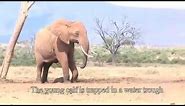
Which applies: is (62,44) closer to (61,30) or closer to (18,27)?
(61,30)

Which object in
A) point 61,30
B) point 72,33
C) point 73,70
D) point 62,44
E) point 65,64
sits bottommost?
point 73,70

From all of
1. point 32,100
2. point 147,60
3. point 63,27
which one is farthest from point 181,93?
point 147,60

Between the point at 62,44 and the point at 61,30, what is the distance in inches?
17.8

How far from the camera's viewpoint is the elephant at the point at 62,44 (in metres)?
16.6

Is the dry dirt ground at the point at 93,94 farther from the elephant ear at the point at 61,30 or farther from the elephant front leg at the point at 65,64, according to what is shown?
the elephant ear at the point at 61,30

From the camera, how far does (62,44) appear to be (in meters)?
17.1

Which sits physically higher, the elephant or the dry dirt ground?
the elephant

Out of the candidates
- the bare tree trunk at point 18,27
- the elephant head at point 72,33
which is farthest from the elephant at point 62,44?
the bare tree trunk at point 18,27

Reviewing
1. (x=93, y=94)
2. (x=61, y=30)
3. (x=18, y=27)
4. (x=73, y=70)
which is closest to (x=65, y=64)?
(x=73, y=70)

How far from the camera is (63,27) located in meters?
17.2

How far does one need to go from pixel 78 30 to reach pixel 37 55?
2.38 meters

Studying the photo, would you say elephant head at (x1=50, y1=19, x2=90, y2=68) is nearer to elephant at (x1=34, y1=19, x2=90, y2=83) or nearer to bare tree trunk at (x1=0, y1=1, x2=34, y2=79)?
elephant at (x1=34, y1=19, x2=90, y2=83)

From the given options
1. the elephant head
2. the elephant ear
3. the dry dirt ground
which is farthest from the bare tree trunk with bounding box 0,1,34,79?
the dry dirt ground

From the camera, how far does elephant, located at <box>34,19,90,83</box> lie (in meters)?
16.6
